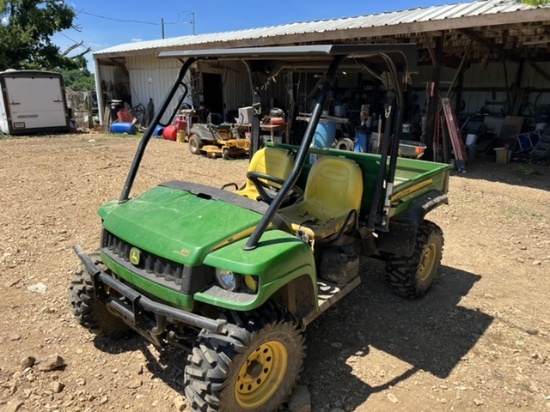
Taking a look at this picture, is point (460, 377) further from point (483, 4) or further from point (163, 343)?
point (483, 4)

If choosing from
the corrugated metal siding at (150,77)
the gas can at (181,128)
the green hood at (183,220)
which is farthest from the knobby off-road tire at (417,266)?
the corrugated metal siding at (150,77)

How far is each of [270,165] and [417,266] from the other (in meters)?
1.56

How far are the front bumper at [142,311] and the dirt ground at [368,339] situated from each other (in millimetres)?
541

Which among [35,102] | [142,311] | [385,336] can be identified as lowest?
[385,336]

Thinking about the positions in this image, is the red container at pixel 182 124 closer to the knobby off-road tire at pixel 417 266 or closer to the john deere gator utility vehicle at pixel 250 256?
the john deere gator utility vehicle at pixel 250 256

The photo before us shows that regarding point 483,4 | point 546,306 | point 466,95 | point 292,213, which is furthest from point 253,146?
point 466,95

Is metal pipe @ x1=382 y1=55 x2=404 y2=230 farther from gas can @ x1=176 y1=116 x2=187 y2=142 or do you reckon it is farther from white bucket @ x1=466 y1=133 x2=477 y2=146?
gas can @ x1=176 y1=116 x2=187 y2=142

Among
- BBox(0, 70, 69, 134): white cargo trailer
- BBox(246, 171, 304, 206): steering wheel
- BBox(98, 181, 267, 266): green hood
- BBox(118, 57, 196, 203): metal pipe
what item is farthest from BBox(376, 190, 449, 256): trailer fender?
BBox(0, 70, 69, 134): white cargo trailer

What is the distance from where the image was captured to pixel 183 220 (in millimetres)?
2455

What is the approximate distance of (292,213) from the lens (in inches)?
132

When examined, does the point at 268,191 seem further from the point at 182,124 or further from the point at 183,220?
the point at 182,124

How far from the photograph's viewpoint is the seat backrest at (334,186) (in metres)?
3.30

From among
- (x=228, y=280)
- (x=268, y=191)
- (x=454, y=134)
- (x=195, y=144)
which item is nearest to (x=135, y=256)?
(x=228, y=280)

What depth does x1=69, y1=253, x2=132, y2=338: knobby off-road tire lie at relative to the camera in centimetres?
276
